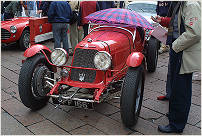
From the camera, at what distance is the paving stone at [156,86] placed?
5012 mm

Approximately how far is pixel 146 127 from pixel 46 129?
142cm

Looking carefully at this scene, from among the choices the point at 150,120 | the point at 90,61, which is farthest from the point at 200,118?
the point at 90,61

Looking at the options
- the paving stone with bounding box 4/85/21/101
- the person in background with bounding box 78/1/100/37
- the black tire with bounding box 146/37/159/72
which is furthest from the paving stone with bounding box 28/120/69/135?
the person in background with bounding box 78/1/100/37

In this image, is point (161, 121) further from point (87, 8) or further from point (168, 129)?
point (87, 8)

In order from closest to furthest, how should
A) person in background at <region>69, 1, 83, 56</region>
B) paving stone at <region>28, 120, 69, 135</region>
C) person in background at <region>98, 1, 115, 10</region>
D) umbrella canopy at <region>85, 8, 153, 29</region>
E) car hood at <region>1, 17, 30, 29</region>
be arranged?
1. paving stone at <region>28, 120, 69, 135</region>
2. umbrella canopy at <region>85, 8, 153, 29</region>
3. person in background at <region>98, 1, 115, 10</region>
4. person in background at <region>69, 1, 83, 56</region>
5. car hood at <region>1, 17, 30, 29</region>

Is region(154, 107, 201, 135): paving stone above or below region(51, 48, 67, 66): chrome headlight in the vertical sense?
below

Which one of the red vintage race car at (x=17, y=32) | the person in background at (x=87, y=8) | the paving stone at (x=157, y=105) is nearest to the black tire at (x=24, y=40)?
the red vintage race car at (x=17, y=32)

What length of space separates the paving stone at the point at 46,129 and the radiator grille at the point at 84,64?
789 millimetres

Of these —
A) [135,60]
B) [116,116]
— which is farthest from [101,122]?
[135,60]

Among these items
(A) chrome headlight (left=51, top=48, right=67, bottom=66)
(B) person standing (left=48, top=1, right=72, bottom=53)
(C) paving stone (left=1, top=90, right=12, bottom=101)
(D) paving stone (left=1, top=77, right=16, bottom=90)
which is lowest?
(C) paving stone (left=1, top=90, right=12, bottom=101)

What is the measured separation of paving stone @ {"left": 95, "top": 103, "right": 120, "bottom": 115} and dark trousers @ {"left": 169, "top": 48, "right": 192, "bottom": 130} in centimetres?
99

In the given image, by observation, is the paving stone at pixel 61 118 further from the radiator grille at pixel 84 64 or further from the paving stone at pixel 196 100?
the paving stone at pixel 196 100

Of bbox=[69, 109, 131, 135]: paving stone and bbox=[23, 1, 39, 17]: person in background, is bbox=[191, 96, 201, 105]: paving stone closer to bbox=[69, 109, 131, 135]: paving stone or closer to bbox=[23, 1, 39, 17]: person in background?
bbox=[69, 109, 131, 135]: paving stone

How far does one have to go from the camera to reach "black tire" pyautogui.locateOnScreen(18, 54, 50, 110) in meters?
3.65
